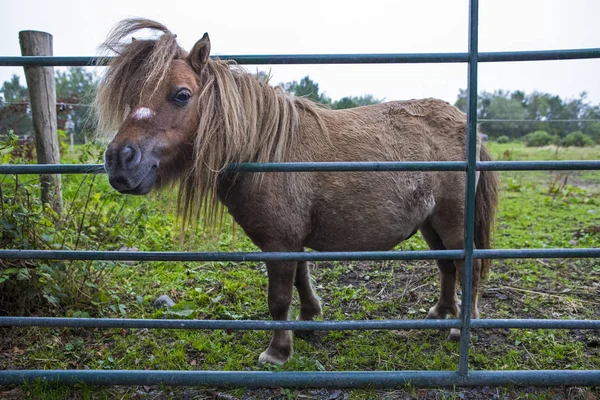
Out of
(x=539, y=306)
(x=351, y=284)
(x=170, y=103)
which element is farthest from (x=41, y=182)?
(x=539, y=306)

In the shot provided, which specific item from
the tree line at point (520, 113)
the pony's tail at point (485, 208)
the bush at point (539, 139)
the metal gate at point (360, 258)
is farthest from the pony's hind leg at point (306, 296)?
the bush at point (539, 139)

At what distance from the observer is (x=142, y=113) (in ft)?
7.43

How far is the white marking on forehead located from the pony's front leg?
123cm

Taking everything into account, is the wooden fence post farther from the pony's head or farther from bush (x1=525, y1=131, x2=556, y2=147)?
bush (x1=525, y1=131, x2=556, y2=147)

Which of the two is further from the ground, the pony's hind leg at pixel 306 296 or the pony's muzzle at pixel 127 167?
the pony's muzzle at pixel 127 167

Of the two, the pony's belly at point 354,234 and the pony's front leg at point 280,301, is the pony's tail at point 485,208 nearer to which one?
the pony's belly at point 354,234

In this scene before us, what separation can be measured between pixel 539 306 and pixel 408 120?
2.18 metres

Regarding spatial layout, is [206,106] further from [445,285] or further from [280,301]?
[445,285]

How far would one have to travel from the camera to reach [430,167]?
223 centimetres

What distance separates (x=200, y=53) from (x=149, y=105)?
0.44 meters

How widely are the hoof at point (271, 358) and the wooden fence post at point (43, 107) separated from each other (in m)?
2.58

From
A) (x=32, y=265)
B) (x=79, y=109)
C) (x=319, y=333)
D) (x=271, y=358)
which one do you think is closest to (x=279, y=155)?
(x=271, y=358)

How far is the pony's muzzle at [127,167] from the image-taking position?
2.12 metres

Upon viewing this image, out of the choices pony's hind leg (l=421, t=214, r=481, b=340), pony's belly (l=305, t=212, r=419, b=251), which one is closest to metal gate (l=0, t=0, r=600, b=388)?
pony's belly (l=305, t=212, r=419, b=251)
